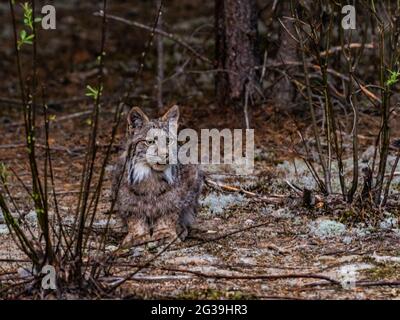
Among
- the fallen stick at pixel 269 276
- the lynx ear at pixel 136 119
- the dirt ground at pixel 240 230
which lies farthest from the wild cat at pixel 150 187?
the fallen stick at pixel 269 276

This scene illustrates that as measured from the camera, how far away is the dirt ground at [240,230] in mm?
5461

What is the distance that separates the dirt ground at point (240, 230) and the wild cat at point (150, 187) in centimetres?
19

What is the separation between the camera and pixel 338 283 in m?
5.43

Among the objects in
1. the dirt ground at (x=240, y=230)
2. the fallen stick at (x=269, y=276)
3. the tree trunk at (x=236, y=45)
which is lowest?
the fallen stick at (x=269, y=276)

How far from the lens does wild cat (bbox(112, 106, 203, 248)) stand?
21.7 feet

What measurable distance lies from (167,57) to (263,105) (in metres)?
3.49

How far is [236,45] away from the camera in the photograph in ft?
31.5

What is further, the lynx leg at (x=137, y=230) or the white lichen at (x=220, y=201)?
the white lichen at (x=220, y=201)

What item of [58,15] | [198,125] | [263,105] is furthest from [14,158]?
[58,15]

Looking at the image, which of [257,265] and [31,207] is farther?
[31,207]

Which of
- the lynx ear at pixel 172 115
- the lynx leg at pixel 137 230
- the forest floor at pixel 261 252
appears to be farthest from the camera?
the lynx ear at pixel 172 115

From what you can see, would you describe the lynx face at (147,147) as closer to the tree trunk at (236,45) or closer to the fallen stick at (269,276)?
the fallen stick at (269,276)
